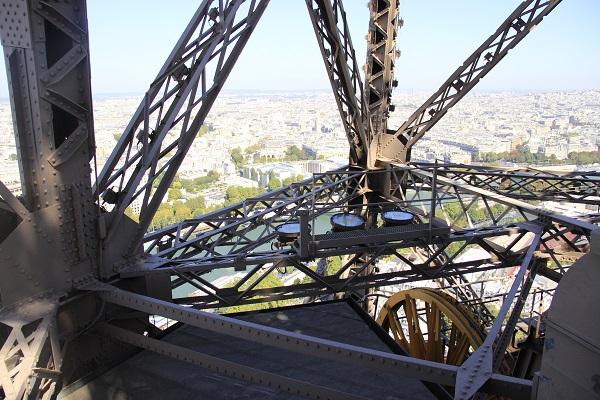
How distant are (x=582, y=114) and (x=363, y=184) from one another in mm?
47973

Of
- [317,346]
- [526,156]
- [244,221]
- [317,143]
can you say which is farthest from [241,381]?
[526,156]

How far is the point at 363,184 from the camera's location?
1170 centimetres

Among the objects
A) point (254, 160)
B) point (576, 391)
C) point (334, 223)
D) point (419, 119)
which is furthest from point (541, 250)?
point (254, 160)

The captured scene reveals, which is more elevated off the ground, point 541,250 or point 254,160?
point 541,250

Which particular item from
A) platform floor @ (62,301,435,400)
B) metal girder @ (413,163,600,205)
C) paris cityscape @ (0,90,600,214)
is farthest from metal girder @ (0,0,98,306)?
metal girder @ (413,163,600,205)

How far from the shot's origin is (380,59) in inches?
449

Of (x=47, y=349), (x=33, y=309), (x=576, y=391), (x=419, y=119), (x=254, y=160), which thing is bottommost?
(x=254, y=160)

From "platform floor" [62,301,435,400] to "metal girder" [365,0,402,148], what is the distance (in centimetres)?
550

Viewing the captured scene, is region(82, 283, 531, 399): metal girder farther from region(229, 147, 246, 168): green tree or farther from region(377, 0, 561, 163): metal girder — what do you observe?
region(229, 147, 246, 168): green tree

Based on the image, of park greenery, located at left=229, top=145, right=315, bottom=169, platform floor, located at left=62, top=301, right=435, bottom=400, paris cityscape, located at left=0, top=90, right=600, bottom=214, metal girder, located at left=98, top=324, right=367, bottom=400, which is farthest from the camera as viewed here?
park greenery, located at left=229, top=145, right=315, bottom=169

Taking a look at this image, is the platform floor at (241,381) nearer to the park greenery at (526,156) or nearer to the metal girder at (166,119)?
the metal girder at (166,119)

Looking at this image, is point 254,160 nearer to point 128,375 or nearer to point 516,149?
point 516,149

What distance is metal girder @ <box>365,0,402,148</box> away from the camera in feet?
36.7

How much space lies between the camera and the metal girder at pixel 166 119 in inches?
226
